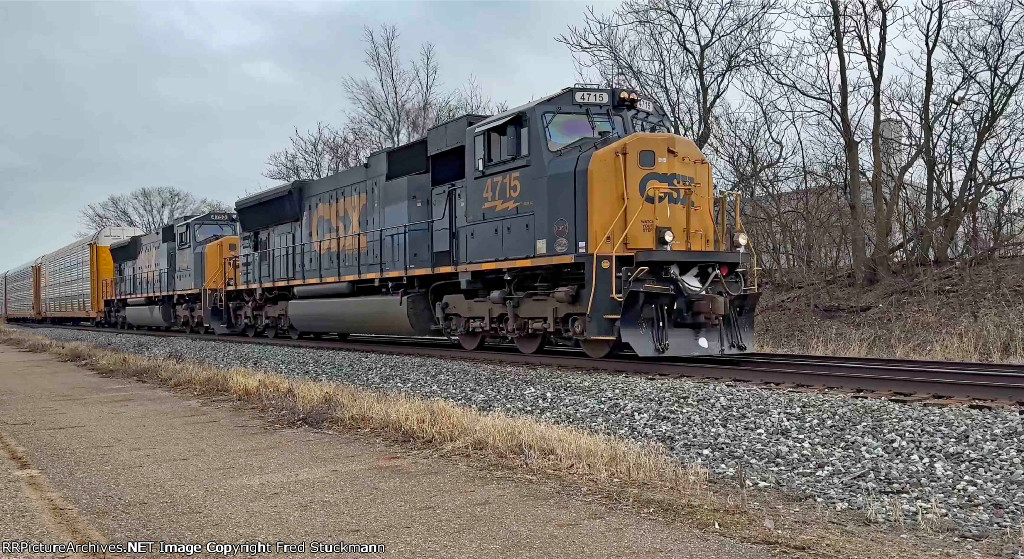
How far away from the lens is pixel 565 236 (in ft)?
35.5

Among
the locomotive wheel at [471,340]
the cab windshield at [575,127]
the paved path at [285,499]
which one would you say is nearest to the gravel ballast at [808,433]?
the paved path at [285,499]

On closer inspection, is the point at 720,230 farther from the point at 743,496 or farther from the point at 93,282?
the point at 93,282

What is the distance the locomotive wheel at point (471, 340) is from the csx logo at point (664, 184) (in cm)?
388

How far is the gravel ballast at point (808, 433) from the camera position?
4195 millimetres

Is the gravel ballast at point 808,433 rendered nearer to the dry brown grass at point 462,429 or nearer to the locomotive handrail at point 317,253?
the dry brown grass at point 462,429

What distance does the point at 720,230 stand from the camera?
11711 millimetres

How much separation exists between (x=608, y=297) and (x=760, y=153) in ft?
40.2

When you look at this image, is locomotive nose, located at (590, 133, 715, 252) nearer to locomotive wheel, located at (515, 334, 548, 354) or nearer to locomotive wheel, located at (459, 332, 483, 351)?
locomotive wheel, located at (515, 334, 548, 354)

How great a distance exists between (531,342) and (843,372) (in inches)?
178

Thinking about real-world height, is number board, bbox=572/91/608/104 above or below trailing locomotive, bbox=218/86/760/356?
above

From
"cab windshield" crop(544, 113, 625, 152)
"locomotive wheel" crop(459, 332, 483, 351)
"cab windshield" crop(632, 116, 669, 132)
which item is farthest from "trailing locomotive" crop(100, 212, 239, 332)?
"cab windshield" crop(632, 116, 669, 132)

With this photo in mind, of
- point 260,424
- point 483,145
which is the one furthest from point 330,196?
point 260,424

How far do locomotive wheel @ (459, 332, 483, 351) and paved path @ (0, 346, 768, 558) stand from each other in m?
6.65

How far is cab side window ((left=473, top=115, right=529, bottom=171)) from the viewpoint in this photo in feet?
37.8
